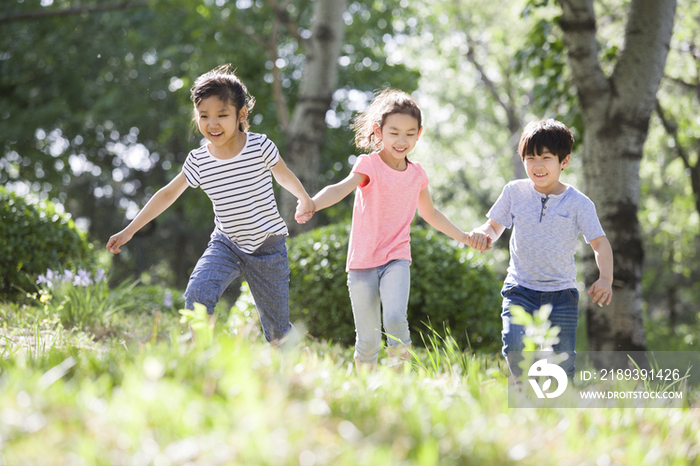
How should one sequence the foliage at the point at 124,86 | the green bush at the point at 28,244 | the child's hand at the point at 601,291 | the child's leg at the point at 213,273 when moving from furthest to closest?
the foliage at the point at 124,86 < the green bush at the point at 28,244 < the child's leg at the point at 213,273 < the child's hand at the point at 601,291

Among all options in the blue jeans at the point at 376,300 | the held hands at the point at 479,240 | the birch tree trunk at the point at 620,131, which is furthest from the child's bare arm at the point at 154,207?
the birch tree trunk at the point at 620,131

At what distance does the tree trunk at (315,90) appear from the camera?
8.63m

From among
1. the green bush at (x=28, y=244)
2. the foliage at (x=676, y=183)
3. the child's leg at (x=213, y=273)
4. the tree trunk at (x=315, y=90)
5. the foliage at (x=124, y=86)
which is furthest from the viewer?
the foliage at (x=124, y=86)

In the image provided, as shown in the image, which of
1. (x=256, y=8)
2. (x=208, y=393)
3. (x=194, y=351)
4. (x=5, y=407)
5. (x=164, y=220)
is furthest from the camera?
(x=164, y=220)

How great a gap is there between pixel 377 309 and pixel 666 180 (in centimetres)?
1729

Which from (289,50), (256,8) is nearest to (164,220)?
(289,50)

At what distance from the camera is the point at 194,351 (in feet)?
7.40

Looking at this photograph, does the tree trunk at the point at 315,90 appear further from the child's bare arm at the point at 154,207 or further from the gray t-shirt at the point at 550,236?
the gray t-shirt at the point at 550,236

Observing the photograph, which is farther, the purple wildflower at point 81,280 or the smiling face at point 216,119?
the purple wildflower at point 81,280

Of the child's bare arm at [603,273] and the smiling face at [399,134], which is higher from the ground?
the smiling face at [399,134]

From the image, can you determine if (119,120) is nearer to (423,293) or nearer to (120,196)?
(120,196)

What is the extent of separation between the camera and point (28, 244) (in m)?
6.64

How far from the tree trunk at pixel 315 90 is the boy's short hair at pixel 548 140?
5.30 meters

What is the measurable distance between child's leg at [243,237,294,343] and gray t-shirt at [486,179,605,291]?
1458mm
